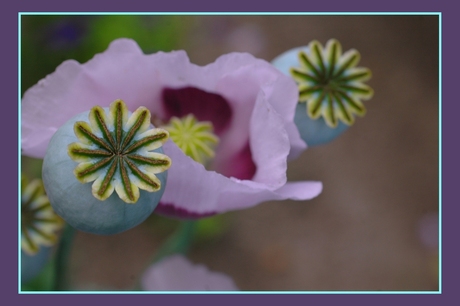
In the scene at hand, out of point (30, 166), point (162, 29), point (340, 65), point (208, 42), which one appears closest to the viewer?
point (340, 65)

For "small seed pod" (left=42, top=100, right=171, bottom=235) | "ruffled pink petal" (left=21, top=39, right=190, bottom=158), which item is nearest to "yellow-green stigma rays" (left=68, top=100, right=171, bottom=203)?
"small seed pod" (left=42, top=100, right=171, bottom=235)

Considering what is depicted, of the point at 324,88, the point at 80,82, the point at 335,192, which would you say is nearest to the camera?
the point at 80,82

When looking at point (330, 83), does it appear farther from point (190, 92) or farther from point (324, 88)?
point (190, 92)

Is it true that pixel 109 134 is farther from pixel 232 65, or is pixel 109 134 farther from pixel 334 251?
pixel 334 251

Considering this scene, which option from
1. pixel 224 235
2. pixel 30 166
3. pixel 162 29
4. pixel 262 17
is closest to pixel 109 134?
pixel 30 166

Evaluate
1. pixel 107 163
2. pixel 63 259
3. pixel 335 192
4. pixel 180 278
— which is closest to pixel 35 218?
pixel 63 259

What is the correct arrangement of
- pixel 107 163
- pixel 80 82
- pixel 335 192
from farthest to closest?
1. pixel 335 192
2. pixel 80 82
3. pixel 107 163
